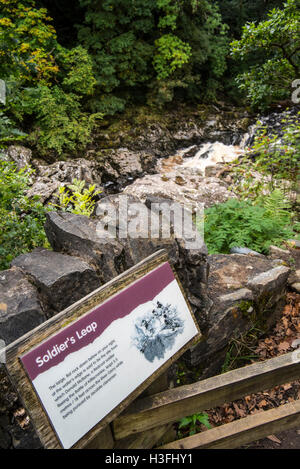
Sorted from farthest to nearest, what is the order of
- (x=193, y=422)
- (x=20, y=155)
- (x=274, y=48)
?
1. (x=20, y=155)
2. (x=274, y=48)
3. (x=193, y=422)

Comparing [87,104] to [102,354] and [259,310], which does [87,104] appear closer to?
[259,310]

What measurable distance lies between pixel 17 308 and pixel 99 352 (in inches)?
25.9

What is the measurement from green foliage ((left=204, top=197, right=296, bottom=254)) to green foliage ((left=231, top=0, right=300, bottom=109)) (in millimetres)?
2387

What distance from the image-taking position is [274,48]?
5.16 m

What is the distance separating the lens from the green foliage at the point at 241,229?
14.4 ft

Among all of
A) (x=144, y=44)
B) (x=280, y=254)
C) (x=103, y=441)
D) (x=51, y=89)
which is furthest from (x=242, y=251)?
(x=144, y=44)

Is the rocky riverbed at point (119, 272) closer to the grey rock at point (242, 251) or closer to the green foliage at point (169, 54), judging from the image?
the grey rock at point (242, 251)

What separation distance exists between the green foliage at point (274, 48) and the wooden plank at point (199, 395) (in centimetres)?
487

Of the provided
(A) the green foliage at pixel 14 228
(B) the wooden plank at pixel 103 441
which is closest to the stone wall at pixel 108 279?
(B) the wooden plank at pixel 103 441

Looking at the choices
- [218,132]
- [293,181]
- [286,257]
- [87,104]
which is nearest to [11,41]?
[286,257]

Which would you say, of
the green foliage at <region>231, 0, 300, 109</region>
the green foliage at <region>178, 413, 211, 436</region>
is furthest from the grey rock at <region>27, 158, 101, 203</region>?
the green foliage at <region>178, 413, 211, 436</region>

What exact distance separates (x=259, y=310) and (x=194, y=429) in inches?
53.1

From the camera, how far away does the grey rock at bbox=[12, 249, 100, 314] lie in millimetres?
1841

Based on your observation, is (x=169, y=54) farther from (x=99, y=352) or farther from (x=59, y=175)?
(x=99, y=352)
